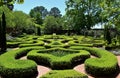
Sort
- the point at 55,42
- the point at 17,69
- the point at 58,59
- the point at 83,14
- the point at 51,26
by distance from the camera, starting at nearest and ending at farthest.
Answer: the point at 17,69
the point at 58,59
the point at 55,42
the point at 83,14
the point at 51,26

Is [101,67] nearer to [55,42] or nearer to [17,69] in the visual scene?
[17,69]

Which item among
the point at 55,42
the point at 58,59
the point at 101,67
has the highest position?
the point at 55,42

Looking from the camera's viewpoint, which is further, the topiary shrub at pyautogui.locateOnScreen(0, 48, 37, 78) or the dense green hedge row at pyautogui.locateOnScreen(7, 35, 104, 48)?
the dense green hedge row at pyautogui.locateOnScreen(7, 35, 104, 48)

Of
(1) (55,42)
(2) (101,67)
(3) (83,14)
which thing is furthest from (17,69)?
(3) (83,14)

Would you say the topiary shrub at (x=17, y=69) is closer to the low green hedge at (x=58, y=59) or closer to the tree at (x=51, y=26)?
the low green hedge at (x=58, y=59)

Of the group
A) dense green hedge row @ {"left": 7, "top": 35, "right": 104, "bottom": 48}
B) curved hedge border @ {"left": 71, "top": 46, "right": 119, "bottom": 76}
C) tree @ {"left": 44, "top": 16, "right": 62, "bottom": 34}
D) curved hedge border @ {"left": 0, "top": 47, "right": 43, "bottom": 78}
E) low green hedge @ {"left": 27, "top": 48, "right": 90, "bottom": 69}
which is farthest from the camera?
tree @ {"left": 44, "top": 16, "right": 62, "bottom": 34}

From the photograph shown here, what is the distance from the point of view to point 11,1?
11.8 feet

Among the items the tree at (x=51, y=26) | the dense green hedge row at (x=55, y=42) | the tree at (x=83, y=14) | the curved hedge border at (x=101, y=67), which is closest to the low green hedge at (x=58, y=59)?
the curved hedge border at (x=101, y=67)

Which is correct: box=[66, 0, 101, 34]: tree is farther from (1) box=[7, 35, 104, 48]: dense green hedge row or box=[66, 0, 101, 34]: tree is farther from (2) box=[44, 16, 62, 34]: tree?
(1) box=[7, 35, 104, 48]: dense green hedge row

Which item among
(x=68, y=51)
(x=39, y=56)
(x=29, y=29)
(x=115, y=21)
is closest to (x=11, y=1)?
(x=115, y=21)

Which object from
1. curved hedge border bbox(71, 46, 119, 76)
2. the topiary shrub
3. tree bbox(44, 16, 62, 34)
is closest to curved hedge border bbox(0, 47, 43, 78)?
the topiary shrub

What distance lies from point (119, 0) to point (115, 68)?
133 inches

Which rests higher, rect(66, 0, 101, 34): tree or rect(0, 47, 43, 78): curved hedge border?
rect(66, 0, 101, 34): tree

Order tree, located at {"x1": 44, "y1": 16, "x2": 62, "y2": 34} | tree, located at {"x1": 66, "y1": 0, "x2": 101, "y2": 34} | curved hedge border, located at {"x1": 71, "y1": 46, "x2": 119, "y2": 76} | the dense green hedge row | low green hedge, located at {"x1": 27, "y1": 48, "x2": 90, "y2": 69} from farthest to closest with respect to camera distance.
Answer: tree, located at {"x1": 44, "y1": 16, "x2": 62, "y2": 34} → tree, located at {"x1": 66, "y1": 0, "x2": 101, "y2": 34} → the dense green hedge row → low green hedge, located at {"x1": 27, "y1": 48, "x2": 90, "y2": 69} → curved hedge border, located at {"x1": 71, "y1": 46, "x2": 119, "y2": 76}
